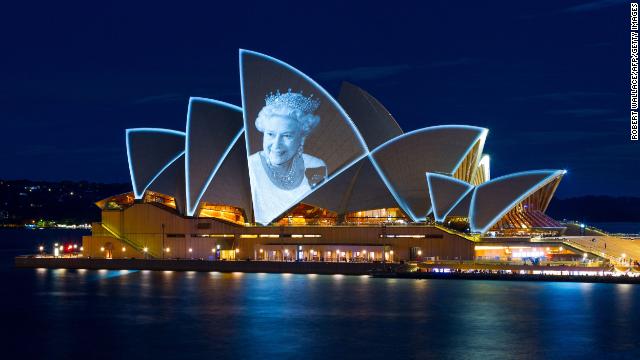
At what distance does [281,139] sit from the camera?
60.9 metres

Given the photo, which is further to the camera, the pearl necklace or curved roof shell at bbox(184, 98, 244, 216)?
the pearl necklace

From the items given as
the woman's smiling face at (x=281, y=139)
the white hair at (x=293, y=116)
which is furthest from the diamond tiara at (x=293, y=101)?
the woman's smiling face at (x=281, y=139)

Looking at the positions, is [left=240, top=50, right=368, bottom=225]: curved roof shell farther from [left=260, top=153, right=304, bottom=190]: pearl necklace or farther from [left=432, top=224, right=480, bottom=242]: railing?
[left=432, top=224, right=480, bottom=242]: railing

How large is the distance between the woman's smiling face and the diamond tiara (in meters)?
0.81

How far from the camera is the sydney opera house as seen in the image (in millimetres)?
58000

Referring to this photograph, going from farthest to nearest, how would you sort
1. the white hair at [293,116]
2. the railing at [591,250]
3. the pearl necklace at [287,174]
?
the pearl necklace at [287,174]
the white hair at [293,116]
the railing at [591,250]

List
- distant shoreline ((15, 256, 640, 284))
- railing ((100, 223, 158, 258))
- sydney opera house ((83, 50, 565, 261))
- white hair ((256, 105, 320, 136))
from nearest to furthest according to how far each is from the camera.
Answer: distant shoreline ((15, 256, 640, 284)), sydney opera house ((83, 50, 565, 261)), white hair ((256, 105, 320, 136)), railing ((100, 223, 158, 258))

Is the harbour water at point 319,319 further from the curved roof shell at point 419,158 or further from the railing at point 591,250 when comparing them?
the curved roof shell at point 419,158

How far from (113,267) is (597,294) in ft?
101

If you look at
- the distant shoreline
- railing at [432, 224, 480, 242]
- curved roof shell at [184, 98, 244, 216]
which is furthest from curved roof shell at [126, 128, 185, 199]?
railing at [432, 224, 480, 242]

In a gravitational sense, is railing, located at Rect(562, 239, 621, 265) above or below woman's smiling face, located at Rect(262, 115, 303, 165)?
below

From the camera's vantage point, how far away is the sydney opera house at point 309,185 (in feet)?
190

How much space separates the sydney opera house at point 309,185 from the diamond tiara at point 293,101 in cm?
6

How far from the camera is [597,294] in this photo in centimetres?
4597
